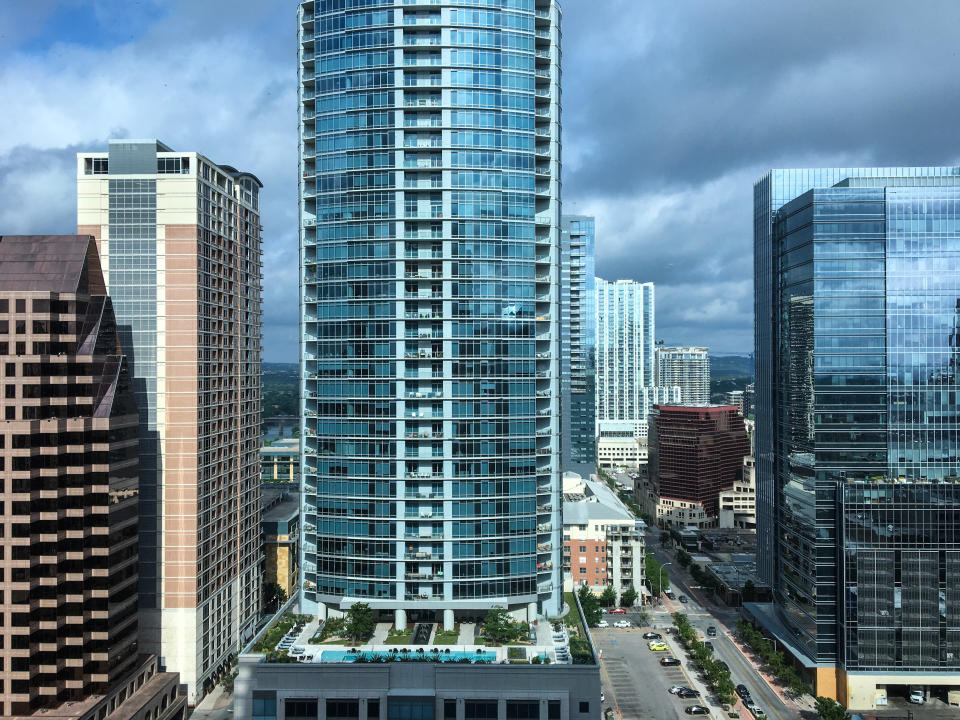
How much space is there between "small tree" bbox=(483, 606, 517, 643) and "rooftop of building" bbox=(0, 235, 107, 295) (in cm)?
4684

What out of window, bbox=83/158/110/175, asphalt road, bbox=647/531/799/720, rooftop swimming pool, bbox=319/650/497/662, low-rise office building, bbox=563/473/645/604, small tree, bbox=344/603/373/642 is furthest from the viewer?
low-rise office building, bbox=563/473/645/604

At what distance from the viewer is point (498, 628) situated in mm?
65562

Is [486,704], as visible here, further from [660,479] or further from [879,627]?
[660,479]

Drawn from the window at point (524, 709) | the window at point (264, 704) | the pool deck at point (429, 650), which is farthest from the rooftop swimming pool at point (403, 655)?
the window at point (264, 704)

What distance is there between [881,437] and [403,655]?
53.2m

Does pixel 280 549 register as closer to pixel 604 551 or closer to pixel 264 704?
pixel 264 704

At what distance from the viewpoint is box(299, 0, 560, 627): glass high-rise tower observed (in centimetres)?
7144

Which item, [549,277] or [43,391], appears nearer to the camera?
[43,391]

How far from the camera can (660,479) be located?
7156 inches

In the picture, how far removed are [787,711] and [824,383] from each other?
34.5 metres

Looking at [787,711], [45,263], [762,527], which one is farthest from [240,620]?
[762,527]

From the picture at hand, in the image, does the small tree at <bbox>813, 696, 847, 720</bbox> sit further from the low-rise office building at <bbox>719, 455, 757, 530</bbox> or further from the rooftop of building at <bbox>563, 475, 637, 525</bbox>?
the low-rise office building at <bbox>719, 455, 757, 530</bbox>

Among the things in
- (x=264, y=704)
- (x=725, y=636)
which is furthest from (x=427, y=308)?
(x=725, y=636)

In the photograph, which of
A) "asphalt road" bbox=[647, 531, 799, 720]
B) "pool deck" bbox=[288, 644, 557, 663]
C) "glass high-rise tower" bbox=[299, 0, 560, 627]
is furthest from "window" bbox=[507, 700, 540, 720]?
"asphalt road" bbox=[647, 531, 799, 720]
